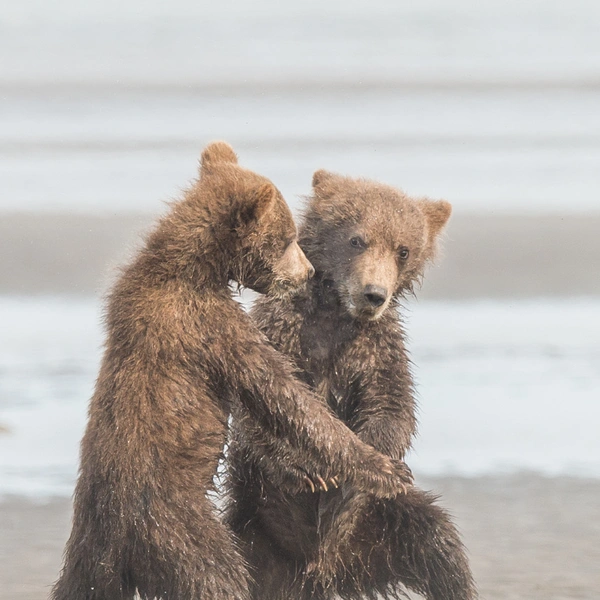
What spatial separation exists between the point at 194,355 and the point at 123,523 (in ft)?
2.67

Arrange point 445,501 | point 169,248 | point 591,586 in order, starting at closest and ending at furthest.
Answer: point 169,248 → point 591,586 → point 445,501

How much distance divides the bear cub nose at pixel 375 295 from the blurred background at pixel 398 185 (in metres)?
1.19

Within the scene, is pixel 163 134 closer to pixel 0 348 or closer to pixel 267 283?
pixel 0 348

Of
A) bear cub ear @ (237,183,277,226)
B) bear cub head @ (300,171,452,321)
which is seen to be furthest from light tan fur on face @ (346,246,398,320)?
bear cub ear @ (237,183,277,226)

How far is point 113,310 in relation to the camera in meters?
6.00

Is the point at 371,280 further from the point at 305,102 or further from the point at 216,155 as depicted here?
the point at 305,102

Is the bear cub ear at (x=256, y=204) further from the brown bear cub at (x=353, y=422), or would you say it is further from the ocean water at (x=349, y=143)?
the ocean water at (x=349, y=143)

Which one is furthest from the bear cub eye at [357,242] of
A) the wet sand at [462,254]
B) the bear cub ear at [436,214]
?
the wet sand at [462,254]

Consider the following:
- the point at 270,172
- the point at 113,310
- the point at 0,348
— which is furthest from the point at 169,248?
the point at 270,172

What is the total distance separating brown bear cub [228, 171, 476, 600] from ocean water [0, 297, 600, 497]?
1.58 metres

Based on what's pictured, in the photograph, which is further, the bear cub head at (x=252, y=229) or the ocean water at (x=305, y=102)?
the ocean water at (x=305, y=102)

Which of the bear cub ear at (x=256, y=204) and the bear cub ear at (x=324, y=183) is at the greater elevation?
the bear cub ear at (x=256, y=204)

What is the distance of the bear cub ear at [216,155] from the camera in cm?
661

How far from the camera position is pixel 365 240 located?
6.97 meters
